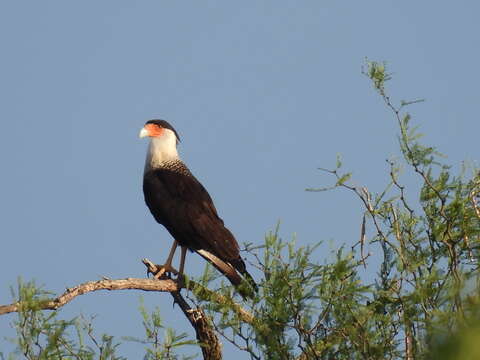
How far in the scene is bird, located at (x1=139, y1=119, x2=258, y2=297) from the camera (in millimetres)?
6246

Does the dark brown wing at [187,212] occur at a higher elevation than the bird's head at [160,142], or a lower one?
lower

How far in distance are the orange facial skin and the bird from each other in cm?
10

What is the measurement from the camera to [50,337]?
3945 mm

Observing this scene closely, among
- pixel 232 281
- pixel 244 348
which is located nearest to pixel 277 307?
pixel 244 348

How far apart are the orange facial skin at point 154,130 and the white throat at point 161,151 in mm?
48

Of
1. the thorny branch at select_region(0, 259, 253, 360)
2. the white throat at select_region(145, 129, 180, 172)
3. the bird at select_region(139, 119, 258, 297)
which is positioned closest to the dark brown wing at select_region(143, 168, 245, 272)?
the bird at select_region(139, 119, 258, 297)

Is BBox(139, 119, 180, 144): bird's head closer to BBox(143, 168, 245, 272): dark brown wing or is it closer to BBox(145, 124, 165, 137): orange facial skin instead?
BBox(145, 124, 165, 137): orange facial skin

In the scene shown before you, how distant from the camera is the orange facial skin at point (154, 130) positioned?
7.93m

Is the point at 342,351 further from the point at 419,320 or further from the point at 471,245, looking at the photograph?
the point at 471,245

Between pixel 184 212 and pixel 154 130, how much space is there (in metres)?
1.55

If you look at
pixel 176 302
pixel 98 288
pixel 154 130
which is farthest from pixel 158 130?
pixel 98 288

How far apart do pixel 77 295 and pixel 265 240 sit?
148 centimetres

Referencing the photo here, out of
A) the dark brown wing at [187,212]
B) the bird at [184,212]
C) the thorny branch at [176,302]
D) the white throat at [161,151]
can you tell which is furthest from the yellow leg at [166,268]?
the white throat at [161,151]

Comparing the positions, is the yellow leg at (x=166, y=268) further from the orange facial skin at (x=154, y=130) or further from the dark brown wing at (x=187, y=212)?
the orange facial skin at (x=154, y=130)
